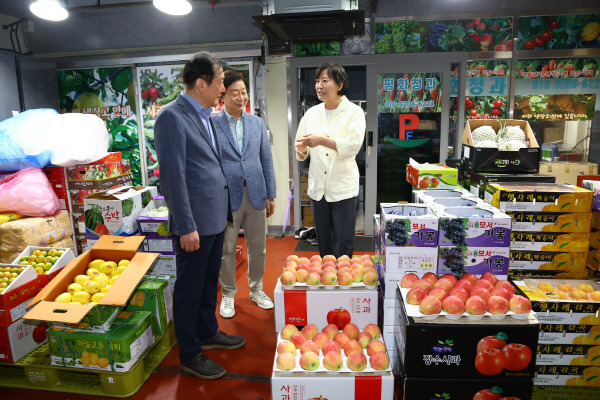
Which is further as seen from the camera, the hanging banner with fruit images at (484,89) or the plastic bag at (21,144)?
the hanging banner with fruit images at (484,89)

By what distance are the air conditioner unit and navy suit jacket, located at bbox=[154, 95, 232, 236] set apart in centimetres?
191

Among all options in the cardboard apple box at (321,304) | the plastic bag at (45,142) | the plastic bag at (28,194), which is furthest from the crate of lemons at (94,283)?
the plastic bag at (45,142)

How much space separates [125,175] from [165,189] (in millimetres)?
2678

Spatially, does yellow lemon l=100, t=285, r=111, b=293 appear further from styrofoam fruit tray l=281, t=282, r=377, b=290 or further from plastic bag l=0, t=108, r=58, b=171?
plastic bag l=0, t=108, r=58, b=171

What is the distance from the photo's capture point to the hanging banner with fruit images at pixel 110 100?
569cm

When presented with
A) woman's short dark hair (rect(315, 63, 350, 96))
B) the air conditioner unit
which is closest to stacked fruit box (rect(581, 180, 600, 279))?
woman's short dark hair (rect(315, 63, 350, 96))

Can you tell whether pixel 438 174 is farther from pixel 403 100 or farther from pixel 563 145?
pixel 563 145

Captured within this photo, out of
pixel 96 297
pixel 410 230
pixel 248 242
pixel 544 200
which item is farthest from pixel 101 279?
pixel 544 200

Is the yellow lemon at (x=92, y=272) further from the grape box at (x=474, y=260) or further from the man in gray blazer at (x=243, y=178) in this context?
the grape box at (x=474, y=260)

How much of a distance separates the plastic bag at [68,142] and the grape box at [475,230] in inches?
137

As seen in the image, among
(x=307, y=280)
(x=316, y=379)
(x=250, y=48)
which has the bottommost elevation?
(x=316, y=379)

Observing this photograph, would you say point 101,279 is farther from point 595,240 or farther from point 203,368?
point 595,240

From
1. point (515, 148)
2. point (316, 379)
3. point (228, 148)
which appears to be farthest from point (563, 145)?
point (316, 379)

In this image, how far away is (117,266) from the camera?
269 cm
